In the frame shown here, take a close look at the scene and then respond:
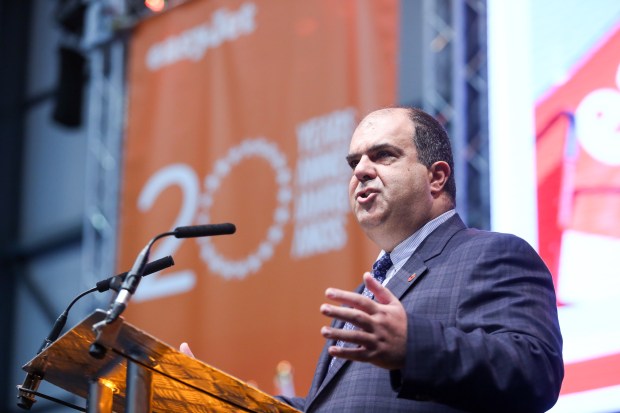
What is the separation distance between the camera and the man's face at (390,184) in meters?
2.46

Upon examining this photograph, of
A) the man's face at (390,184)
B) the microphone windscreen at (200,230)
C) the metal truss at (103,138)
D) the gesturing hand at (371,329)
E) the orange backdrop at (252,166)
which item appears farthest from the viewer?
the metal truss at (103,138)

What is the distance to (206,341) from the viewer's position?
16.7 ft

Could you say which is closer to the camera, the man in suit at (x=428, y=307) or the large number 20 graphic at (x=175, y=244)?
the man in suit at (x=428, y=307)

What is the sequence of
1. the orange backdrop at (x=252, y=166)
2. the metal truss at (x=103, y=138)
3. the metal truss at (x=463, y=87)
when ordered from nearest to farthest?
the metal truss at (x=463, y=87), the orange backdrop at (x=252, y=166), the metal truss at (x=103, y=138)

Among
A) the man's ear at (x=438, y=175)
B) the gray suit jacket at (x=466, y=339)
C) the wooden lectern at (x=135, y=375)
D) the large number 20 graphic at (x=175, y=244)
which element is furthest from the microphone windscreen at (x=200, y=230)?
the large number 20 graphic at (x=175, y=244)

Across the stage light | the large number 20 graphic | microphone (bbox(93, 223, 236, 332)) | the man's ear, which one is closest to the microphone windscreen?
A: microphone (bbox(93, 223, 236, 332))

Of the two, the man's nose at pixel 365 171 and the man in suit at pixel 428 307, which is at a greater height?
the man's nose at pixel 365 171

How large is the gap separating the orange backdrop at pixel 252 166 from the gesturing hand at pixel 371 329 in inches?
103

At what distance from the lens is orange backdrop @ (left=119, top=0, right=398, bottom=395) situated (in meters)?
4.68

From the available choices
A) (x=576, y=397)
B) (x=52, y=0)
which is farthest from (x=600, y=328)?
(x=52, y=0)

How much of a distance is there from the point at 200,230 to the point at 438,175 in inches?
27.8

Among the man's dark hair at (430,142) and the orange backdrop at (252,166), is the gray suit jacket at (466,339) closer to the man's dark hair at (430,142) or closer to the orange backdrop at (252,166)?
the man's dark hair at (430,142)

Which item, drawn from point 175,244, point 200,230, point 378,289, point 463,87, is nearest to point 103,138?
point 175,244

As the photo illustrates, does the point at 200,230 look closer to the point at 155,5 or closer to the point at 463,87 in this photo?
the point at 463,87
